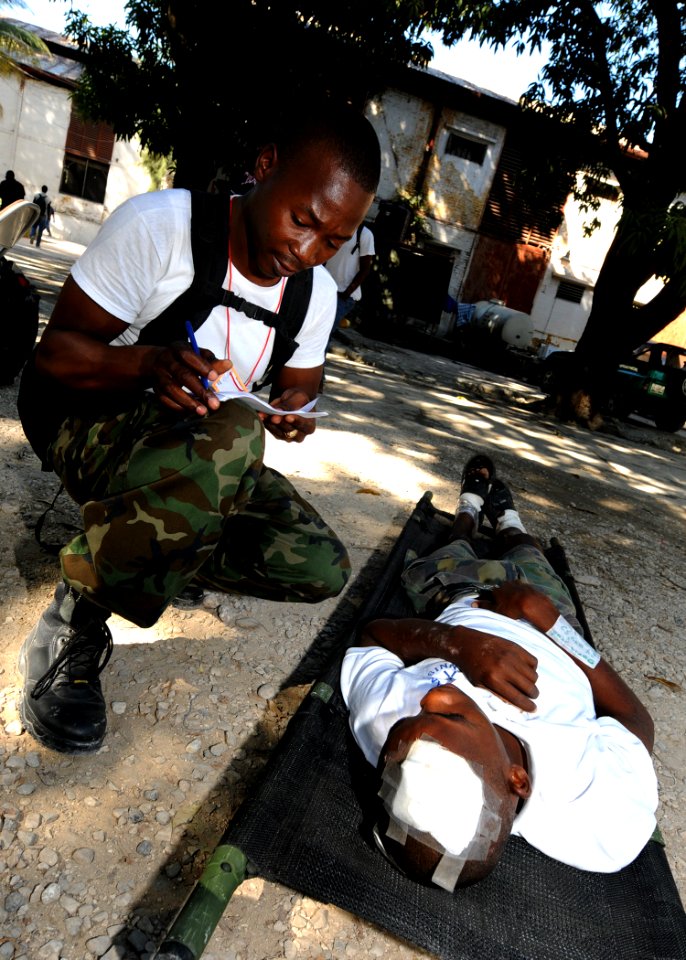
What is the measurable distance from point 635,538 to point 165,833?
3672 millimetres

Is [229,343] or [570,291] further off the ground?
[570,291]

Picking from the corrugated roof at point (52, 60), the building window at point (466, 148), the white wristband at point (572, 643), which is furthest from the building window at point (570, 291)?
the white wristband at point (572, 643)

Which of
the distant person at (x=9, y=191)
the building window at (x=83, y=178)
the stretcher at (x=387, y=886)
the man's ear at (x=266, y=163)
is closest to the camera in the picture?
the stretcher at (x=387, y=886)

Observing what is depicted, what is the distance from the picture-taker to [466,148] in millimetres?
16875

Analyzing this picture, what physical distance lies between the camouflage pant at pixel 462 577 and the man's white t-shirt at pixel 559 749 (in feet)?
1.46

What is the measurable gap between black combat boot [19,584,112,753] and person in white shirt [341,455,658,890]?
2.12 feet

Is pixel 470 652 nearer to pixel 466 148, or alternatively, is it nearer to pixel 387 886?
pixel 387 886

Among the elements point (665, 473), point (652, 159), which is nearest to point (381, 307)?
point (652, 159)

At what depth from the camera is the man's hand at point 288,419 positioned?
1.84m

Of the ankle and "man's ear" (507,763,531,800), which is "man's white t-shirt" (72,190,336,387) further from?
the ankle

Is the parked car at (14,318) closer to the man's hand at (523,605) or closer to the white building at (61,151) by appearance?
the man's hand at (523,605)

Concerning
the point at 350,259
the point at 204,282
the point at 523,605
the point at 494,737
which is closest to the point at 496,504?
the point at 523,605

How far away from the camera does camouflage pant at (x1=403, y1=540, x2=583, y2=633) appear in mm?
2457

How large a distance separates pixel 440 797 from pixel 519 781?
31 cm
